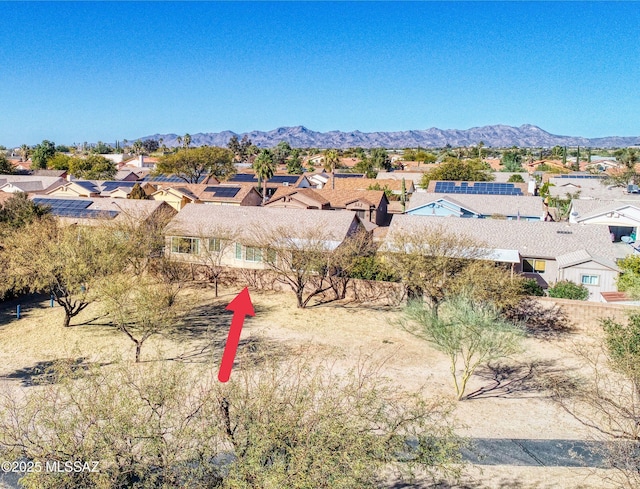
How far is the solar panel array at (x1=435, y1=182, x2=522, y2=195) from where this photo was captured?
A: 218 ft

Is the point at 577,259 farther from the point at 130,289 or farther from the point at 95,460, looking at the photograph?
the point at 95,460

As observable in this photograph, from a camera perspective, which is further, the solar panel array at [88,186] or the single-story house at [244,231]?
the solar panel array at [88,186]

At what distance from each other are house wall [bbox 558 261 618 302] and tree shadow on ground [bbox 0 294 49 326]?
34676 millimetres

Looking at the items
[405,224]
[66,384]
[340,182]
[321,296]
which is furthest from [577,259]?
[340,182]

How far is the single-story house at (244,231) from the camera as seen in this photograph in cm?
3778

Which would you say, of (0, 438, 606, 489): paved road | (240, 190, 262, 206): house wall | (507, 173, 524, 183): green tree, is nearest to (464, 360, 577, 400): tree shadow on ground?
(0, 438, 606, 489): paved road

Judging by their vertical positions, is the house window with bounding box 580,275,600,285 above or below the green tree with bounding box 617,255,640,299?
below

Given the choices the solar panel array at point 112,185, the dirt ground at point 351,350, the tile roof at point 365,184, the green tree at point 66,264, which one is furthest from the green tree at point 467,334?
the tile roof at point 365,184

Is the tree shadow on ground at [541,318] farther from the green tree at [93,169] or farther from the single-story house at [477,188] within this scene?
the green tree at [93,169]

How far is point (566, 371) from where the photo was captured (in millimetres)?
24234

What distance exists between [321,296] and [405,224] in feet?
35.7

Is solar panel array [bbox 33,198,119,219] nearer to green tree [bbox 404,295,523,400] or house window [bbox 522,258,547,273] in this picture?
green tree [bbox 404,295,523,400]

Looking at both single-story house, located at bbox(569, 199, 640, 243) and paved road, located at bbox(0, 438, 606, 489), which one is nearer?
paved road, located at bbox(0, 438, 606, 489)

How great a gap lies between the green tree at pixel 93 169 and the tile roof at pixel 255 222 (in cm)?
5839
